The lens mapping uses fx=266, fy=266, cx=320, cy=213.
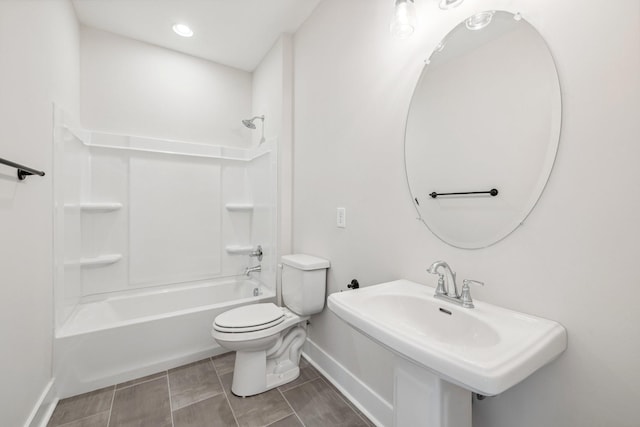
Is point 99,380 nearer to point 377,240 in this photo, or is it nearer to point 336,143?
point 377,240

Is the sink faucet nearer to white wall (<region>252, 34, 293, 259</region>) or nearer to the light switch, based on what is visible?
the light switch

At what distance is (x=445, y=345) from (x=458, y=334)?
1.01 feet

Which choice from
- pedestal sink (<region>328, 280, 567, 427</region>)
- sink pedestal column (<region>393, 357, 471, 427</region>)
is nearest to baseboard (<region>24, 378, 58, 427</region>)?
pedestal sink (<region>328, 280, 567, 427</region>)

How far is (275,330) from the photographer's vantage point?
169 cm

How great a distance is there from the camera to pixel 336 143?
1788 millimetres

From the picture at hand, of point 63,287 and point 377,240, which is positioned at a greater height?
point 377,240

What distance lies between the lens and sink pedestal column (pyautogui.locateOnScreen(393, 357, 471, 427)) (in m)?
0.85

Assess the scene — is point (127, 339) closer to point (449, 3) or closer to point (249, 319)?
point (249, 319)

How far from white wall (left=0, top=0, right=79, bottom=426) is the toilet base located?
990mm

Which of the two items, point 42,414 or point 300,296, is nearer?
point 42,414

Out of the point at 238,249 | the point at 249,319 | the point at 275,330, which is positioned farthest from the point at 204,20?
the point at 275,330

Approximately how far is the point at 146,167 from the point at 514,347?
2887 mm

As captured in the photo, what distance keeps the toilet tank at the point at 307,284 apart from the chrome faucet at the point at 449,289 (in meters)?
0.90

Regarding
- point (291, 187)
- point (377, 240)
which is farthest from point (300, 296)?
point (291, 187)
